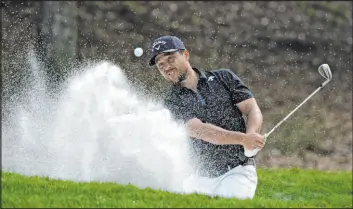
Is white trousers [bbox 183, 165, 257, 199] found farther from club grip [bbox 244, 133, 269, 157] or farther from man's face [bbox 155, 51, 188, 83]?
man's face [bbox 155, 51, 188, 83]

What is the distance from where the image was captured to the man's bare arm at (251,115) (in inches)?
244

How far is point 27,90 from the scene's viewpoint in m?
11.8

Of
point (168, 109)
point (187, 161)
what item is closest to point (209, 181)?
point (187, 161)

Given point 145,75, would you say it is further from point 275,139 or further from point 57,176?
point 57,176

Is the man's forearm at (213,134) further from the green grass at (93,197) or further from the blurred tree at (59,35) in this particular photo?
the blurred tree at (59,35)

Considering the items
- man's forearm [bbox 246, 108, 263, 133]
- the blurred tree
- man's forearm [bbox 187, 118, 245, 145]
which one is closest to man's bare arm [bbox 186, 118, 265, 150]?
man's forearm [bbox 187, 118, 245, 145]

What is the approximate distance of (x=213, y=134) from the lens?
5984 mm

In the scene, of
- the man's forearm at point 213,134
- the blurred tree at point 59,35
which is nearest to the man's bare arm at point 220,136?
the man's forearm at point 213,134

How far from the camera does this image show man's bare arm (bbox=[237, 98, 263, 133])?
20.3 ft

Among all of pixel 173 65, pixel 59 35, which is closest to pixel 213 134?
pixel 173 65

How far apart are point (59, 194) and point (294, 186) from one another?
374 cm

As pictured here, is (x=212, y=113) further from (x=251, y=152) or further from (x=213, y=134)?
(x=251, y=152)

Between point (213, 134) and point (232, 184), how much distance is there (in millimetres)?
463

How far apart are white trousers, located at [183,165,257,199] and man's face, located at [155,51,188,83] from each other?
885mm
